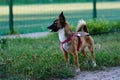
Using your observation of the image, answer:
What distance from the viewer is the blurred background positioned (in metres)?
17.0

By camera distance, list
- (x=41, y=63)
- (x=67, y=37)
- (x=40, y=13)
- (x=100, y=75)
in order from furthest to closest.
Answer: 1. (x=40, y=13)
2. (x=67, y=37)
3. (x=100, y=75)
4. (x=41, y=63)

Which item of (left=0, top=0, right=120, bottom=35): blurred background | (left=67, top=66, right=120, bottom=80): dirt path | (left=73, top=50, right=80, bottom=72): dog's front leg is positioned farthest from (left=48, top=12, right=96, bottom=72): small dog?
(left=0, top=0, right=120, bottom=35): blurred background

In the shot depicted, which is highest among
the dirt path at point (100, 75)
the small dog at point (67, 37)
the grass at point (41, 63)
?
the small dog at point (67, 37)

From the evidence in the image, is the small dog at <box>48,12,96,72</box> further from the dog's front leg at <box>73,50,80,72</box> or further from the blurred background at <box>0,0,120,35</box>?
the blurred background at <box>0,0,120,35</box>

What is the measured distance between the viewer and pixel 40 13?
20969mm

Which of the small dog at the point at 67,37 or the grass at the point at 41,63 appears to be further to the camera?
the small dog at the point at 67,37

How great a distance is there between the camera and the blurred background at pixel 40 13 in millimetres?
16956

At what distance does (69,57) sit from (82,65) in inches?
13.4

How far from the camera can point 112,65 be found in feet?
32.7

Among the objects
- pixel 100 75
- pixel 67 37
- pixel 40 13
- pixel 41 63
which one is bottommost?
pixel 100 75

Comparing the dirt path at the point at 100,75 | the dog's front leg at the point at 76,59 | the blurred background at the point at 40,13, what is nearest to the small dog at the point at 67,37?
the dog's front leg at the point at 76,59

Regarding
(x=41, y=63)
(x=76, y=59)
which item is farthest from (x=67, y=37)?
(x=41, y=63)

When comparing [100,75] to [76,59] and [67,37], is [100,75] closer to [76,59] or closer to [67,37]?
[76,59]

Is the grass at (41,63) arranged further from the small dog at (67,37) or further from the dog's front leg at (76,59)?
the small dog at (67,37)
